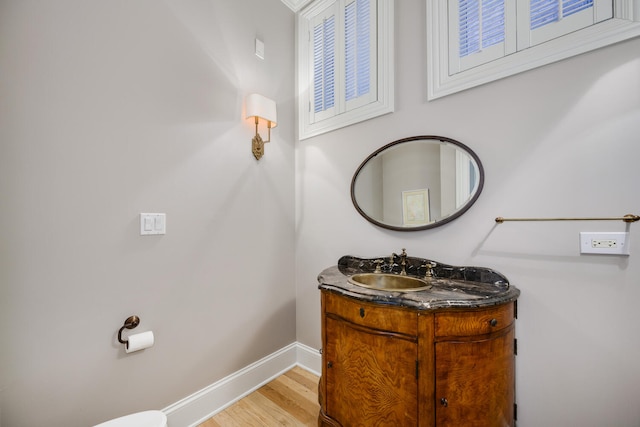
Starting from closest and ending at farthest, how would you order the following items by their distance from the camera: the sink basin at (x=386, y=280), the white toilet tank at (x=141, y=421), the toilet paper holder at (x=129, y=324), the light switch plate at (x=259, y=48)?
the white toilet tank at (x=141, y=421)
the toilet paper holder at (x=129, y=324)
the sink basin at (x=386, y=280)
the light switch plate at (x=259, y=48)

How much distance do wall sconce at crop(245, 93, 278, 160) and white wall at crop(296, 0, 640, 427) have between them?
1.05m

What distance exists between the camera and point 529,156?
1.36m

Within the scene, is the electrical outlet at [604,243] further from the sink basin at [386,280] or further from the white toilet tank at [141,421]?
the white toilet tank at [141,421]

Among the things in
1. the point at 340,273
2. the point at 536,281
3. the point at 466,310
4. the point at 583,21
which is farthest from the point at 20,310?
the point at 583,21

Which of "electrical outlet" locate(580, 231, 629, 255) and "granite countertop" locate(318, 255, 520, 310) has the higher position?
"electrical outlet" locate(580, 231, 629, 255)

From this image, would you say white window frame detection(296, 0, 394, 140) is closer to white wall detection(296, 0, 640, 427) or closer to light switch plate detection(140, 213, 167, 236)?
white wall detection(296, 0, 640, 427)

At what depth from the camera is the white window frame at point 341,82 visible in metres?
1.83

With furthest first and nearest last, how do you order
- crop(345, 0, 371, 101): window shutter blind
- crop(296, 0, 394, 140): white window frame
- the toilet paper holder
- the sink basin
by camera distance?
crop(345, 0, 371, 101): window shutter blind < crop(296, 0, 394, 140): white window frame < the sink basin < the toilet paper holder

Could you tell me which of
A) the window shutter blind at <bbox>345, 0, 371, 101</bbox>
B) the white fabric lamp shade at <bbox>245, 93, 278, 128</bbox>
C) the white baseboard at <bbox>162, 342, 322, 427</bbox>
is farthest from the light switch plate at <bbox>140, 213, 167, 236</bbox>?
the window shutter blind at <bbox>345, 0, 371, 101</bbox>

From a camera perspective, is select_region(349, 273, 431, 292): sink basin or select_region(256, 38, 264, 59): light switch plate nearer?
select_region(349, 273, 431, 292): sink basin

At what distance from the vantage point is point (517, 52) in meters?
1.37

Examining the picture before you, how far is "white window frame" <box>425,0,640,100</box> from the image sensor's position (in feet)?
3.71

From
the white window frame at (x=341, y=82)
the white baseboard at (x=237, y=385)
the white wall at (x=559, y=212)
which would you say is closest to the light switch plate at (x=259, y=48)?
the white window frame at (x=341, y=82)

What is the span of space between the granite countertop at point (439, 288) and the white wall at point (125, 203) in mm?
849
